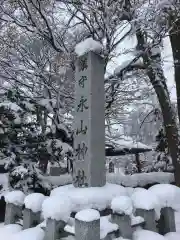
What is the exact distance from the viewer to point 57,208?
12.8 feet

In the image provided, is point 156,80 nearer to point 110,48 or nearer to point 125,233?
point 110,48

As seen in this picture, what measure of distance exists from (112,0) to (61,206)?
549 cm

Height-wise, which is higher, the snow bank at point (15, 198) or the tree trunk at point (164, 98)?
the tree trunk at point (164, 98)

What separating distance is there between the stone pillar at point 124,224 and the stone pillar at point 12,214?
2.09m

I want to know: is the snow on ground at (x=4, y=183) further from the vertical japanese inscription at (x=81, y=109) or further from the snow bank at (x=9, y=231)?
the vertical japanese inscription at (x=81, y=109)

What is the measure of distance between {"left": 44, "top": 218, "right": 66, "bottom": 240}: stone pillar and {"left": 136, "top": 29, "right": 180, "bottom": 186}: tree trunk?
5.27 metres

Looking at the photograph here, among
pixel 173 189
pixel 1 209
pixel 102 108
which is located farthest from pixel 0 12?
pixel 173 189

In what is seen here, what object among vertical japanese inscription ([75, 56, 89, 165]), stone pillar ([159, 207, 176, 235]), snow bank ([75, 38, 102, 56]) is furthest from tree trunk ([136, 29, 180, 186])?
stone pillar ([159, 207, 176, 235])

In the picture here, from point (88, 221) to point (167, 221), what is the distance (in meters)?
1.78

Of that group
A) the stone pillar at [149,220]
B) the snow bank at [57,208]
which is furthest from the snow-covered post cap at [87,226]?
the stone pillar at [149,220]

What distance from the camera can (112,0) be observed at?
698 centimetres

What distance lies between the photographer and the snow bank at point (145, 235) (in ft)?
13.0

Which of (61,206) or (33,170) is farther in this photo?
(33,170)

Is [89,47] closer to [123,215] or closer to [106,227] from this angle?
[123,215]
